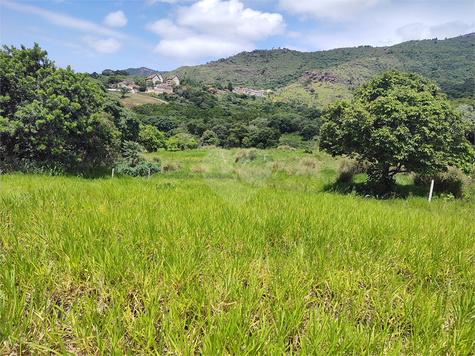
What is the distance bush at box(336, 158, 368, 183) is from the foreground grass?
13.3m

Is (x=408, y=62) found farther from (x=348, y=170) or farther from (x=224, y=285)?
(x=224, y=285)

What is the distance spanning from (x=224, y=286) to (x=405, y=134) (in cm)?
1144

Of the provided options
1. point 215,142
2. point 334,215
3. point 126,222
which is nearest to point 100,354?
point 126,222

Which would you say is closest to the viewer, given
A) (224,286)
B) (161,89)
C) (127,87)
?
(224,286)

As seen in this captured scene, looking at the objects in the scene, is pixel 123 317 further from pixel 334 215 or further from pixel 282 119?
pixel 282 119

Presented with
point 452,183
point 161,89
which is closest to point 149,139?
point 452,183

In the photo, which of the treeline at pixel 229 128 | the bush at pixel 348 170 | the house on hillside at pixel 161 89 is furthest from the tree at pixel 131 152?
the house on hillside at pixel 161 89

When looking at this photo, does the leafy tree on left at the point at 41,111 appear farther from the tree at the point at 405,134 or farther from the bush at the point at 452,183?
the bush at the point at 452,183

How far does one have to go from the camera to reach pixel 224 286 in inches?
57.8

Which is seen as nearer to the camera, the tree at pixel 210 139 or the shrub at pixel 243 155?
the shrub at pixel 243 155

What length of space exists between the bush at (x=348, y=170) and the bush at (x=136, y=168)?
15.9 meters

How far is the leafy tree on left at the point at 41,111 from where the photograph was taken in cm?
971

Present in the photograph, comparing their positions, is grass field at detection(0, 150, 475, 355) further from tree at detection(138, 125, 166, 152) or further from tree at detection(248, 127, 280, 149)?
tree at detection(248, 127, 280, 149)

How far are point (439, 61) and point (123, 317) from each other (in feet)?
576
